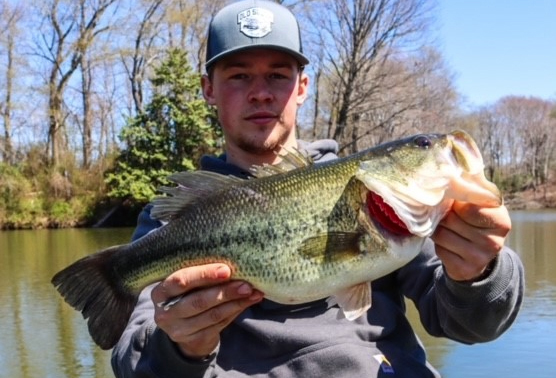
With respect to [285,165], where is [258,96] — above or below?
above

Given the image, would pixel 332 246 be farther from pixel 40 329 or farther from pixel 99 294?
pixel 40 329

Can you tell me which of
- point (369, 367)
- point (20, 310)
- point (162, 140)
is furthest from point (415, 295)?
point (162, 140)

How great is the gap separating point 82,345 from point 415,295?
316 inches

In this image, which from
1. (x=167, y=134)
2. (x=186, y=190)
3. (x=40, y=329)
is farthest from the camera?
(x=167, y=134)

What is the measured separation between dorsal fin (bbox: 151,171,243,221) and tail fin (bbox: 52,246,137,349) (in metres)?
0.27

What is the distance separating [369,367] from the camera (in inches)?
114

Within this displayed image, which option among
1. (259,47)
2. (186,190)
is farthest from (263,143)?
(186,190)

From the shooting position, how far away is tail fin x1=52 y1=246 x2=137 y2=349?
2.85 m

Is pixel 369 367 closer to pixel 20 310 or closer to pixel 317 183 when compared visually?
pixel 317 183

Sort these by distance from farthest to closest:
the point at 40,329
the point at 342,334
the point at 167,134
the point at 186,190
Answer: the point at 167,134 < the point at 40,329 < the point at 342,334 < the point at 186,190

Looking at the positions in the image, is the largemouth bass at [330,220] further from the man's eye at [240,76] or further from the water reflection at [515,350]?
the water reflection at [515,350]

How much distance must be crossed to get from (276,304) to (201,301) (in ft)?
2.03

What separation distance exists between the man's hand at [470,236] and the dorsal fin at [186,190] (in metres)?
0.87

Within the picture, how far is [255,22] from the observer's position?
3424 millimetres
